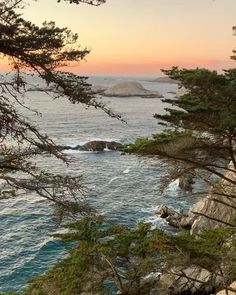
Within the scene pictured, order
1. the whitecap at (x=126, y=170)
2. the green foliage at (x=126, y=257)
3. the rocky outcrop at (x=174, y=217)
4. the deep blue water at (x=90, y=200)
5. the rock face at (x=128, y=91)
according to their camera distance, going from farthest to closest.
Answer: the rock face at (x=128, y=91) → the whitecap at (x=126, y=170) → the rocky outcrop at (x=174, y=217) → the deep blue water at (x=90, y=200) → the green foliage at (x=126, y=257)

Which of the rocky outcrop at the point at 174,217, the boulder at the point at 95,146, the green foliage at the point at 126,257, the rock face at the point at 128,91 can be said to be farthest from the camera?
the rock face at the point at 128,91

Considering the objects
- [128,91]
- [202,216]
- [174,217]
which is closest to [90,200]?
[174,217]

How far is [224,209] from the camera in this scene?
28.5 m

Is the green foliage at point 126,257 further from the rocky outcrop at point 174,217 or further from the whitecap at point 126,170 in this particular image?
the whitecap at point 126,170

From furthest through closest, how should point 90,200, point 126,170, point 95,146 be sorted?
point 95,146 → point 126,170 → point 90,200

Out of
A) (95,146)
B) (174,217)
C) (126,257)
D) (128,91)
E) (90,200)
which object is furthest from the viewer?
(128,91)

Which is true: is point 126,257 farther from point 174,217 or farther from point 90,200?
point 90,200

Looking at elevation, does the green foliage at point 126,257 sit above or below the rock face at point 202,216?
above

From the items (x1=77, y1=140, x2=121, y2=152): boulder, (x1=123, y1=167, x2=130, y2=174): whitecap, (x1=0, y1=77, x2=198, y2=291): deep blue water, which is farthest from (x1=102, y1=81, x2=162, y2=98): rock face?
(x1=123, y1=167, x2=130, y2=174): whitecap

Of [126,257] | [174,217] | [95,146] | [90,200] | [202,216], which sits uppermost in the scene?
[126,257]

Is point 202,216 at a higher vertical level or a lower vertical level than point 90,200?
higher

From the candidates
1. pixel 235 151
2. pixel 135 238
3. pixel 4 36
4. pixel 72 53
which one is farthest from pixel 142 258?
pixel 4 36

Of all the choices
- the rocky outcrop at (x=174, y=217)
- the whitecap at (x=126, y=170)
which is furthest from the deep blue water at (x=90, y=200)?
the rocky outcrop at (x=174, y=217)

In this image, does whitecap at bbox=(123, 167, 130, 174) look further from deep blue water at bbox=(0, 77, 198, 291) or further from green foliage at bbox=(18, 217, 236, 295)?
green foliage at bbox=(18, 217, 236, 295)
